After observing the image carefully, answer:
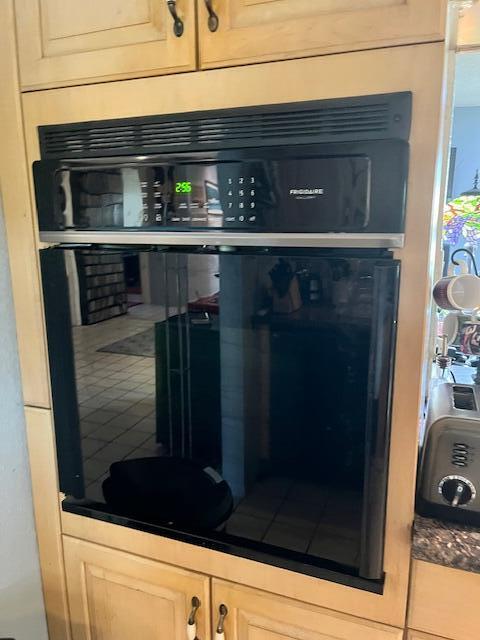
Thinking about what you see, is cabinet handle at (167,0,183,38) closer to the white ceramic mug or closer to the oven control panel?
the oven control panel

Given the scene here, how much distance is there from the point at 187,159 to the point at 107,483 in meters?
0.79

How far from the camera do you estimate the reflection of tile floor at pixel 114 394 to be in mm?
1092

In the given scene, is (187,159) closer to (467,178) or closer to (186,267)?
(186,267)

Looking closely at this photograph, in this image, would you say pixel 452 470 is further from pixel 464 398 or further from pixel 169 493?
pixel 169 493

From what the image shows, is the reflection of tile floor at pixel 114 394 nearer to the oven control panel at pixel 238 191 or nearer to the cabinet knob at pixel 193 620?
the oven control panel at pixel 238 191

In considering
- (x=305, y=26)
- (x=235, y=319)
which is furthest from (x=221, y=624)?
(x=305, y=26)

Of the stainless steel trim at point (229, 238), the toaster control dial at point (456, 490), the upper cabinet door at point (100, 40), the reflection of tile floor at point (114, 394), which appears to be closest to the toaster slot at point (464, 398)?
the toaster control dial at point (456, 490)

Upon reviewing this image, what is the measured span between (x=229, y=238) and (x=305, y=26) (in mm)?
395

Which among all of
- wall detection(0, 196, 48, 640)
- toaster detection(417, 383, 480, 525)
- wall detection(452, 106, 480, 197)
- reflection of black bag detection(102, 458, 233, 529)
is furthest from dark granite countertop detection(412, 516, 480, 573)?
wall detection(452, 106, 480, 197)

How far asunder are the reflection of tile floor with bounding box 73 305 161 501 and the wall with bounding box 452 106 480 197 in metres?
2.34

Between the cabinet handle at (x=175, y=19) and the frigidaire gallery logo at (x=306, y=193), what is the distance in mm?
389

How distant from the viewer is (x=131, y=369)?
1.10m

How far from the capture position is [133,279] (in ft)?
3.45

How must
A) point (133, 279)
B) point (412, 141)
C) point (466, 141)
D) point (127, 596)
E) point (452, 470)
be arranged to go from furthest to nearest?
point (466, 141) < point (127, 596) < point (133, 279) < point (452, 470) < point (412, 141)
